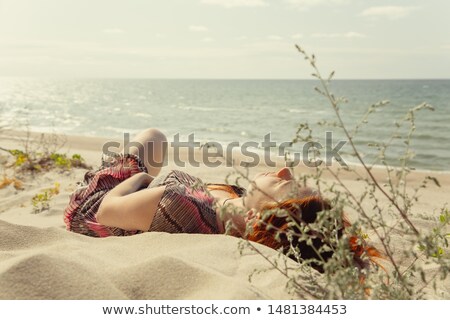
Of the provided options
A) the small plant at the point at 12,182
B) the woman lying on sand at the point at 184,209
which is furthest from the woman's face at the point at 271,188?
the small plant at the point at 12,182

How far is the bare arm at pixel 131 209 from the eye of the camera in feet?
10.7

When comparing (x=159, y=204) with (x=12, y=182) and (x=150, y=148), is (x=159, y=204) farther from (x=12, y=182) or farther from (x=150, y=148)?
(x=12, y=182)

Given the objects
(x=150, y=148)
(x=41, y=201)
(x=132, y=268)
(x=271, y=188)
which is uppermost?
(x=150, y=148)

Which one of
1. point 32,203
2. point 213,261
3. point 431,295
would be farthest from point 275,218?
point 32,203

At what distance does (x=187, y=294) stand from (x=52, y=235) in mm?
1433

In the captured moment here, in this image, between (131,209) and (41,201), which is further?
(41,201)

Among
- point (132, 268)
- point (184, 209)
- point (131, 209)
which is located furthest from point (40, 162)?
point (132, 268)

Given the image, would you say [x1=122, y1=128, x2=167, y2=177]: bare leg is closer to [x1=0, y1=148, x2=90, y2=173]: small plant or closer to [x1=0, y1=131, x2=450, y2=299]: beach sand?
[x1=0, y1=131, x2=450, y2=299]: beach sand

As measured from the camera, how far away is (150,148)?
15.0ft

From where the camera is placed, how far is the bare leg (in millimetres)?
4477

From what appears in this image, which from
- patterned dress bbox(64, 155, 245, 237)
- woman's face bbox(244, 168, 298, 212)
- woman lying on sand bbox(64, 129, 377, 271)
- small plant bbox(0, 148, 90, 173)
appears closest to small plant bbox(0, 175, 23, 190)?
small plant bbox(0, 148, 90, 173)

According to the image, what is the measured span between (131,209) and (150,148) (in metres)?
1.32

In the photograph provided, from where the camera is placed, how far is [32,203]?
4980mm
